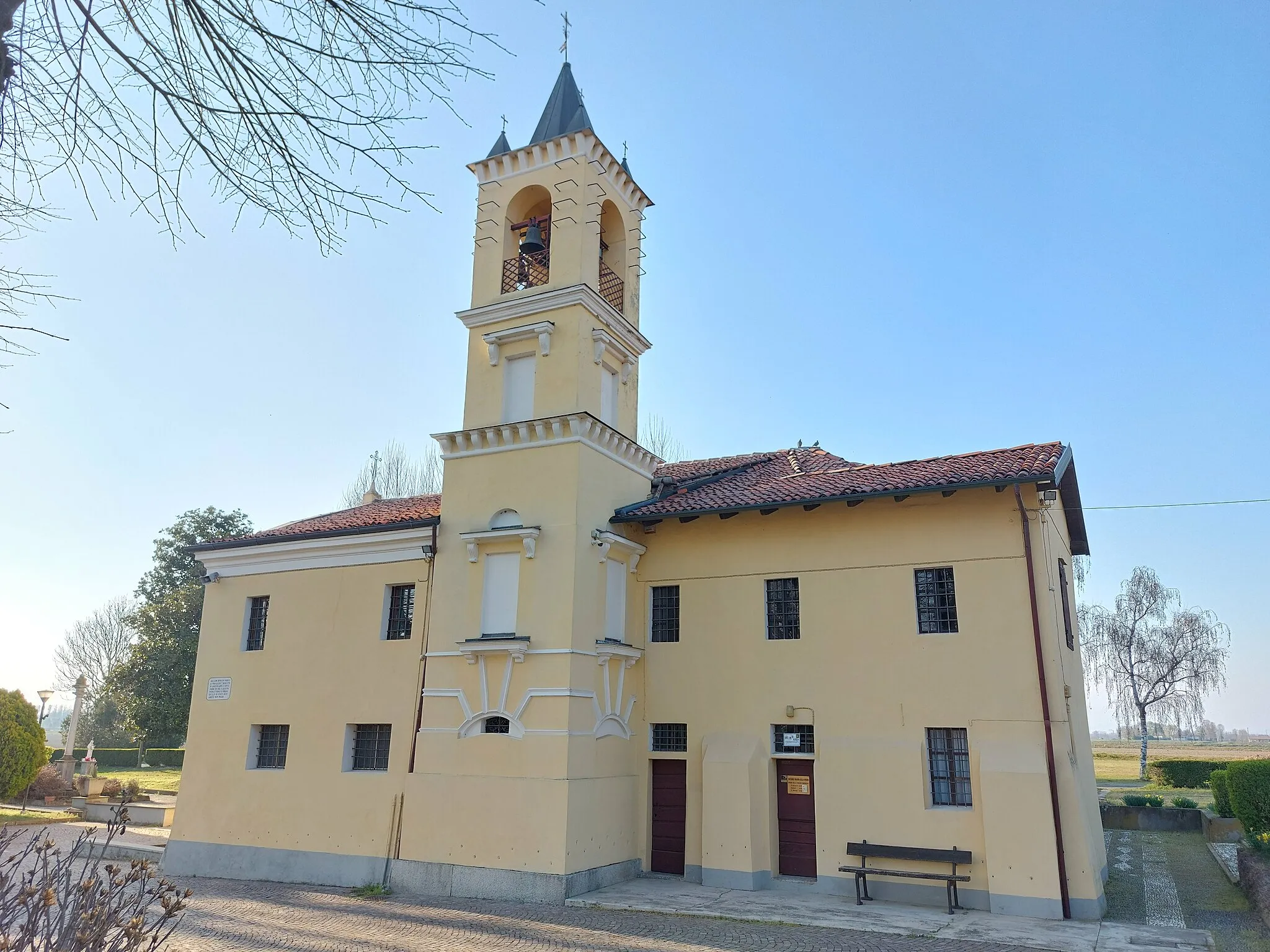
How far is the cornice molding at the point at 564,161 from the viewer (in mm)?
16844

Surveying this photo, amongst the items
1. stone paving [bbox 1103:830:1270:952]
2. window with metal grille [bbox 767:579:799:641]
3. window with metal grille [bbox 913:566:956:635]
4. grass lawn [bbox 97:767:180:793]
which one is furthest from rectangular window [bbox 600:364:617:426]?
grass lawn [bbox 97:767:180:793]

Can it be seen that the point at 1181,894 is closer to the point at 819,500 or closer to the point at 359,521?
the point at 819,500

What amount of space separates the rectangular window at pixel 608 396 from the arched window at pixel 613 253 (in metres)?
1.45

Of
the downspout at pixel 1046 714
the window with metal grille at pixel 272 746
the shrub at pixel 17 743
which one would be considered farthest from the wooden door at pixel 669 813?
the shrub at pixel 17 743

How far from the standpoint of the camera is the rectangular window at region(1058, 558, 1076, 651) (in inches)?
606

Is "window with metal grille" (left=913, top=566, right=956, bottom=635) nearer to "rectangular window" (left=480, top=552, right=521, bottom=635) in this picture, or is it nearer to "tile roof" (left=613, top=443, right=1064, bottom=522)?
"tile roof" (left=613, top=443, right=1064, bottom=522)

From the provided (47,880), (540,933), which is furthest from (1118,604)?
(47,880)

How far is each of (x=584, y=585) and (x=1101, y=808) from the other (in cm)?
1666

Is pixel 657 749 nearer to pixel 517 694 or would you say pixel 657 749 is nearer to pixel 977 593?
pixel 517 694

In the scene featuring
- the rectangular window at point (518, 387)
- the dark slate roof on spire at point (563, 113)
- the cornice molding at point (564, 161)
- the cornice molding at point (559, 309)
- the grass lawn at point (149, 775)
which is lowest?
the grass lawn at point (149, 775)

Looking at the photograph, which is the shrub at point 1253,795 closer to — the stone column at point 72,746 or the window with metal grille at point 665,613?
the window with metal grille at point 665,613

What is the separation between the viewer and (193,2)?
4.64 meters

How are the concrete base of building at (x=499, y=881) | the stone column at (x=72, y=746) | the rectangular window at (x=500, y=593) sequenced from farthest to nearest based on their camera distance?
1. the stone column at (x=72, y=746)
2. the rectangular window at (x=500, y=593)
3. the concrete base of building at (x=499, y=881)

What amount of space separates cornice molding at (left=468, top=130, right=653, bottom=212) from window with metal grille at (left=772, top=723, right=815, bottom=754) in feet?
36.2
